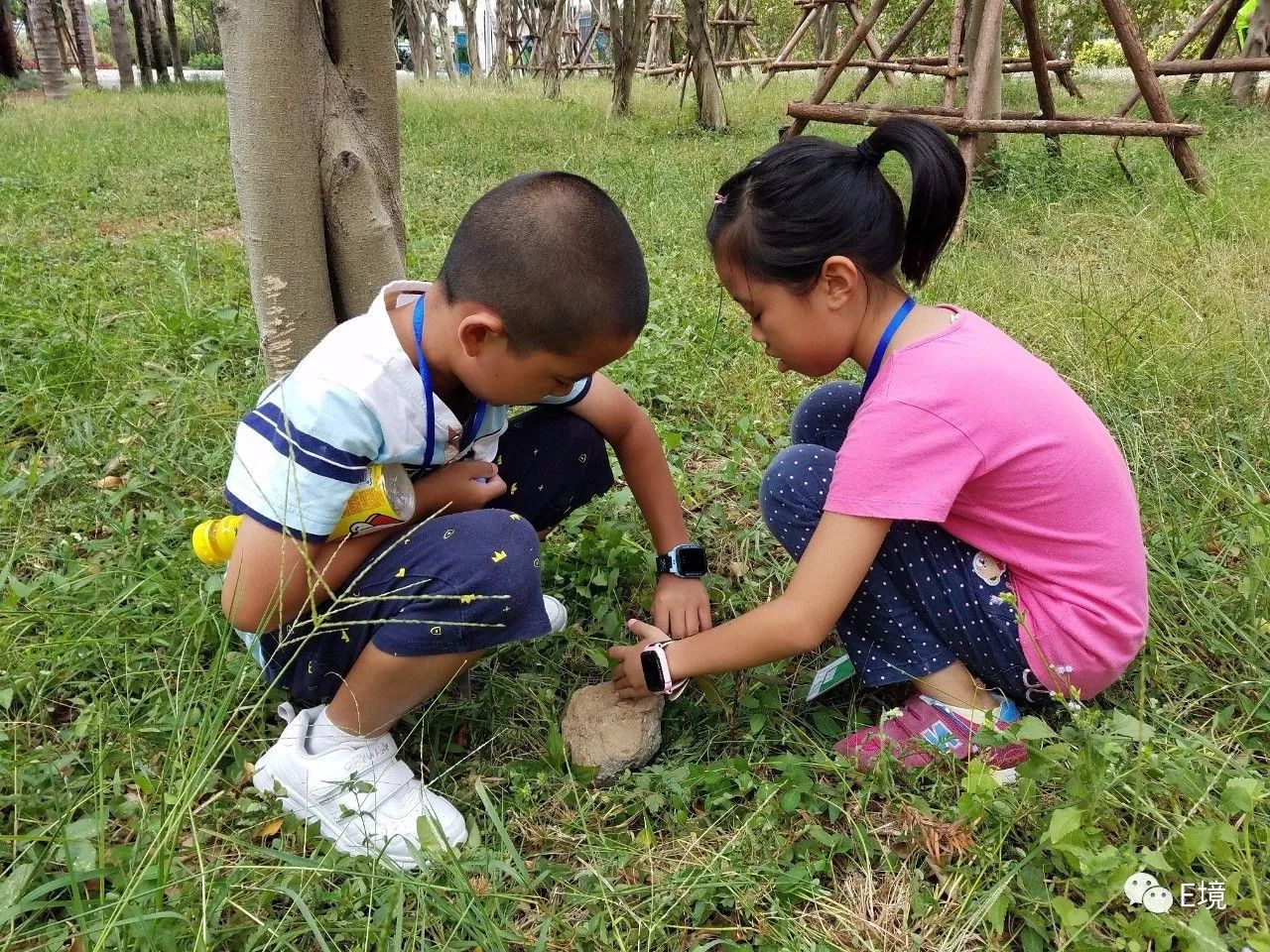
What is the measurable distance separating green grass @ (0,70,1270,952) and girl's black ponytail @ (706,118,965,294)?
0.76m

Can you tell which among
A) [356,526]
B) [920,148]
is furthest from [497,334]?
[920,148]

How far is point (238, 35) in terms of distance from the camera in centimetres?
182

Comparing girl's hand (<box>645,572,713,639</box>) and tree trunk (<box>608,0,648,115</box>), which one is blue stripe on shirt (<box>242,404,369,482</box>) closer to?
girl's hand (<box>645,572,713,639</box>)

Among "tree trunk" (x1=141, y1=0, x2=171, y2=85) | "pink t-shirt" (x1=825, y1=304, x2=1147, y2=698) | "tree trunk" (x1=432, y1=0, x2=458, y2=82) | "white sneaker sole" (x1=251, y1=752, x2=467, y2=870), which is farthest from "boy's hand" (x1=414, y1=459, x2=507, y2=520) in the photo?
"tree trunk" (x1=432, y1=0, x2=458, y2=82)

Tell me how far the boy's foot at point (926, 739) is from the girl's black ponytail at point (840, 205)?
28.2 inches

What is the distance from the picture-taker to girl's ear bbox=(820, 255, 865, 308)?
1381 millimetres

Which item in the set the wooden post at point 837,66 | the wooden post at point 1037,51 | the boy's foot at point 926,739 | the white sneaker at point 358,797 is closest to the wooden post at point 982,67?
the wooden post at point 1037,51

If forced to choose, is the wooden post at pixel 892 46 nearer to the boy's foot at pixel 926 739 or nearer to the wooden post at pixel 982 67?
the wooden post at pixel 982 67

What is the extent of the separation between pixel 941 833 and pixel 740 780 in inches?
12.4

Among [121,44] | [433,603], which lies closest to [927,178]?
[433,603]

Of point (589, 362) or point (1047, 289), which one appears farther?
point (1047, 289)

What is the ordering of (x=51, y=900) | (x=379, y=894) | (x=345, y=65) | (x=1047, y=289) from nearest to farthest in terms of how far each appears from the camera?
(x=51, y=900)
(x=379, y=894)
(x=345, y=65)
(x=1047, y=289)

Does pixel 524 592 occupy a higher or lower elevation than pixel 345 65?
lower

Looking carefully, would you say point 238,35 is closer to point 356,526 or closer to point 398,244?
point 398,244
